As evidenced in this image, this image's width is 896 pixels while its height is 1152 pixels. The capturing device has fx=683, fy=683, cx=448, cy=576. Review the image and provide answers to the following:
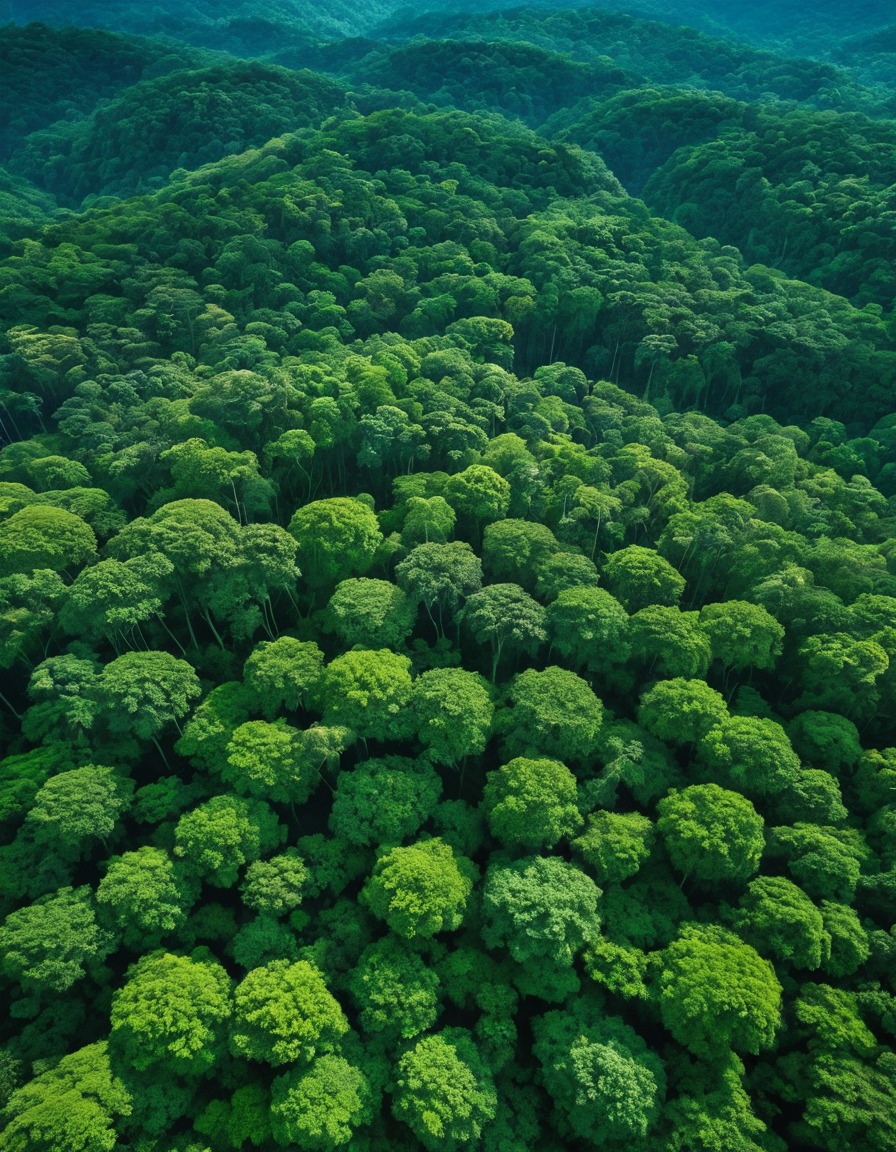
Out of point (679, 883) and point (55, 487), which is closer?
point (679, 883)

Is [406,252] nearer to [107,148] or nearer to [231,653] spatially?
[231,653]

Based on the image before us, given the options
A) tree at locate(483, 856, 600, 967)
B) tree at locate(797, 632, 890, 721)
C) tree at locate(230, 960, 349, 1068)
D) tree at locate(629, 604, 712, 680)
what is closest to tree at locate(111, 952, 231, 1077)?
tree at locate(230, 960, 349, 1068)

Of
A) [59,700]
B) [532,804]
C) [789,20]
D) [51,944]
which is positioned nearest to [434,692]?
[532,804]

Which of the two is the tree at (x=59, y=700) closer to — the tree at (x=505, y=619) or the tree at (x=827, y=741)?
the tree at (x=505, y=619)

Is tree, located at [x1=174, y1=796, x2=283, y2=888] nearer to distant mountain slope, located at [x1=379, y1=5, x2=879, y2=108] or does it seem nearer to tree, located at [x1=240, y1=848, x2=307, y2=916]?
tree, located at [x1=240, y1=848, x2=307, y2=916]

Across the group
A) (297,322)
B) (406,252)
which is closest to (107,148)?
(406,252)

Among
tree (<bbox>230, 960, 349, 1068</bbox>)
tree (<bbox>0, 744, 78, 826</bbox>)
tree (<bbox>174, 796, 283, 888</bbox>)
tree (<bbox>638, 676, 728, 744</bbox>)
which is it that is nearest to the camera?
tree (<bbox>230, 960, 349, 1068</bbox>)

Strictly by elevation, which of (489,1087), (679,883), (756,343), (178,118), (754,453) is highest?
(178,118)
